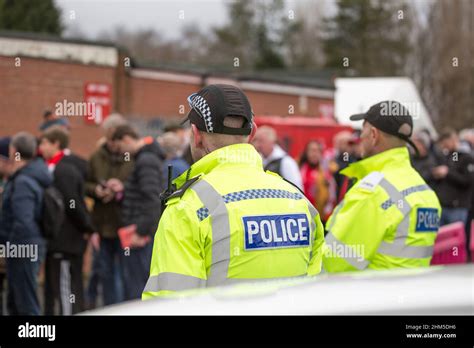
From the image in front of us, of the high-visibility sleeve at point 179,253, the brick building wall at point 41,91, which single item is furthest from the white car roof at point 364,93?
the high-visibility sleeve at point 179,253

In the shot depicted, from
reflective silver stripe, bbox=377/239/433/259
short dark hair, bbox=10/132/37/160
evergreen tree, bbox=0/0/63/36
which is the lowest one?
reflective silver stripe, bbox=377/239/433/259

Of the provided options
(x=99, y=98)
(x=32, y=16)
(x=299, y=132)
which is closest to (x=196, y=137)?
(x=99, y=98)

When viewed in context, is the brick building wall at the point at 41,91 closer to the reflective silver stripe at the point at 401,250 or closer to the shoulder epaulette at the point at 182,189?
the reflective silver stripe at the point at 401,250

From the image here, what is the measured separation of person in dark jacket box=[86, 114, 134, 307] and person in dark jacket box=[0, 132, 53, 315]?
1.09 m

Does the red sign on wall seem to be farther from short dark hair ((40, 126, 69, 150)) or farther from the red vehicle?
short dark hair ((40, 126, 69, 150))

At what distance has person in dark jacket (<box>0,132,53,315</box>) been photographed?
7.15m

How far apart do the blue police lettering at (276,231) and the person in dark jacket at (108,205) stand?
5080 millimetres

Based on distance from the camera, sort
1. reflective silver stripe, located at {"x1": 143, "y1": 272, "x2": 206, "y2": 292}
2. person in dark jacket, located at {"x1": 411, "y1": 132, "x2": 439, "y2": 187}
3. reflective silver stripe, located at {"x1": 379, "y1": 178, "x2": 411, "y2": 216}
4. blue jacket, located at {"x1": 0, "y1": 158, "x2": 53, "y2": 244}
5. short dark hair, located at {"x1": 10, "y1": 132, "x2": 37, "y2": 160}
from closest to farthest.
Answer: reflective silver stripe, located at {"x1": 143, "y1": 272, "x2": 206, "y2": 292} → reflective silver stripe, located at {"x1": 379, "y1": 178, "x2": 411, "y2": 216} → blue jacket, located at {"x1": 0, "y1": 158, "x2": 53, "y2": 244} → short dark hair, located at {"x1": 10, "y1": 132, "x2": 37, "y2": 160} → person in dark jacket, located at {"x1": 411, "y1": 132, "x2": 439, "y2": 187}

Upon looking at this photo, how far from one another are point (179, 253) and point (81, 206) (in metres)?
5.02

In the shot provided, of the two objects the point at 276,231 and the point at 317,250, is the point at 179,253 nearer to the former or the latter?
the point at 276,231

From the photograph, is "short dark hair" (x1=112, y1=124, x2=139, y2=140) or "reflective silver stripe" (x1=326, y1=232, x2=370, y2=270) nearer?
"reflective silver stripe" (x1=326, y1=232, x2=370, y2=270)

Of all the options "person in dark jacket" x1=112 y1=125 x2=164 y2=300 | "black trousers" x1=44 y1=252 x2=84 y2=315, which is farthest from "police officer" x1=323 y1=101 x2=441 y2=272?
"black trousers" x1=44 y1=252 x2=84 y2=315

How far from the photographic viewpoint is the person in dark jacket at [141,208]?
7730mm

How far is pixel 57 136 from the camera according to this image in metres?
8.18
